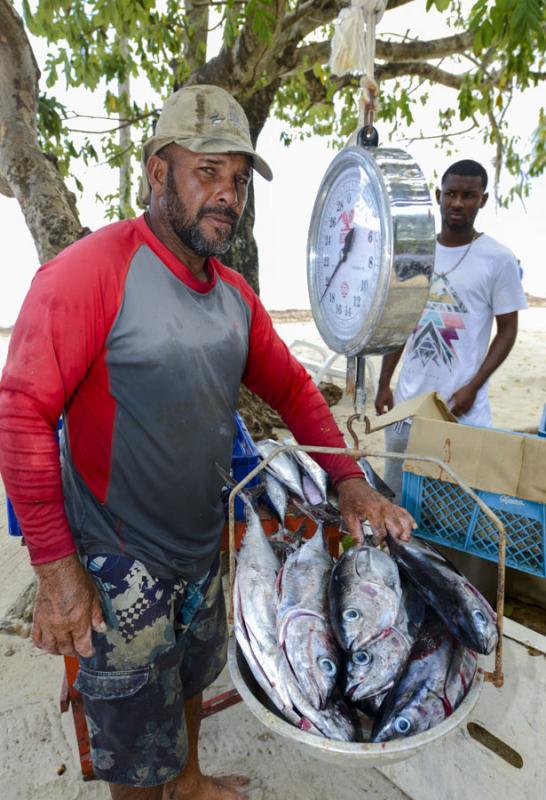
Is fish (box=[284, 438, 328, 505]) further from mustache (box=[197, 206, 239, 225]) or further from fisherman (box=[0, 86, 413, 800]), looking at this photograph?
mustache (box=[197, 206, 239, 225])

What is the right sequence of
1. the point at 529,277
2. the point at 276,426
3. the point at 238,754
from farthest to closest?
1. the point at 529,277
2. the point at 276,426
3. the point at 238,754

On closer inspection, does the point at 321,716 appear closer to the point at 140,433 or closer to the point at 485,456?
the point at 140,433

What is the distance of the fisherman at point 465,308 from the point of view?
10.2 feet

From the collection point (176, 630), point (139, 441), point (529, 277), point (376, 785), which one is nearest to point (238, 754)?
point (376, 785)

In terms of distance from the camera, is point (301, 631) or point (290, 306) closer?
point (301, 631)

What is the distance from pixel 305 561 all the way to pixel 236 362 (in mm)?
675

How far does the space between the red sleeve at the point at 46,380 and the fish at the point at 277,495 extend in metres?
0.91

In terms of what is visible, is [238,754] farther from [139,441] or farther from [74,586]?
[139,441]

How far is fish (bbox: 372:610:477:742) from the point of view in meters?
1.32

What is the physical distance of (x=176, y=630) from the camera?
6.49 feet

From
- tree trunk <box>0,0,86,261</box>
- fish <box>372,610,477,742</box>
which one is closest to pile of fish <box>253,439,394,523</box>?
fish <box>372,610,477,742</box>

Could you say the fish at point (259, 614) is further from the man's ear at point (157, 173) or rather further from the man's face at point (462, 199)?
the man's face at point (462, 199)

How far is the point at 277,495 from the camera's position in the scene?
2.30m

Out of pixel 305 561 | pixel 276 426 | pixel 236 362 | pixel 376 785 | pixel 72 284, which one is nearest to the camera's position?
pixel 72 284
